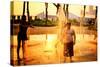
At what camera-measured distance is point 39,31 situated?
186 cm

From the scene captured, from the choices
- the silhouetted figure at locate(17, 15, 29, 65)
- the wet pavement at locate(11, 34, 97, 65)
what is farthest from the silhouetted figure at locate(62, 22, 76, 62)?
the silhouetted figure at locate(17, 15, 29, 65)

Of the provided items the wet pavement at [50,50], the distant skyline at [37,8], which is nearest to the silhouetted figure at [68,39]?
the wet pavement at [50,50]

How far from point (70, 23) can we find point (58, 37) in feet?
0.65

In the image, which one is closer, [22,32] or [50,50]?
[22,32]

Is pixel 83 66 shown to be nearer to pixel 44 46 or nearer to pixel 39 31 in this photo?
pixel 44 46

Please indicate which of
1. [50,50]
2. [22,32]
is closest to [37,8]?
[22,32]

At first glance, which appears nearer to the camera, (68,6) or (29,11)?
(29,11)

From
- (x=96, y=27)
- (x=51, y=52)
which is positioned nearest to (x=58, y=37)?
(x=51, y=52)

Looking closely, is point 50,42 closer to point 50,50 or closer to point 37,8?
point 50,50

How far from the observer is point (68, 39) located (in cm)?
200

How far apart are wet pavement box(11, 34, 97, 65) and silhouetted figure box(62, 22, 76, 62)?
1.8 inches

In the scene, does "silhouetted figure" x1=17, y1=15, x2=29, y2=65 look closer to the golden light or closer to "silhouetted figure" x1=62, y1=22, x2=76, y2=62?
the golden light

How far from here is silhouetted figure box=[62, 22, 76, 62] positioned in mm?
1979

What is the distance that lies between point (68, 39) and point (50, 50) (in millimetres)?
229
